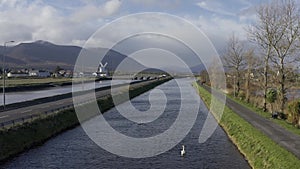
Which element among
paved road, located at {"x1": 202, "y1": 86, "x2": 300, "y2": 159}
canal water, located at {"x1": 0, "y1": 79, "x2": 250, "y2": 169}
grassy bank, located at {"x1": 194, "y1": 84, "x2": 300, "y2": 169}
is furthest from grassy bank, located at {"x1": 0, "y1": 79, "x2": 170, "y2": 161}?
paved road, located at {"x1": 202, "y1": 86, "x2": 300, "y2": 159}

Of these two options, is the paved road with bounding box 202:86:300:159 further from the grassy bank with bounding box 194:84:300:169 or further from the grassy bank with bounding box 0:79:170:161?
the grassy bank with bounding box 0:79:170:161

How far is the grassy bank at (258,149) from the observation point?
18.7m

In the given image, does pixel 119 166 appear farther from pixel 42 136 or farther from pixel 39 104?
pixel 39 104

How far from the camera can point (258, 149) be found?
76.4ft

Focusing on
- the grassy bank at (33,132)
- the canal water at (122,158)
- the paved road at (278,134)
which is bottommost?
the canal water at (122,158)

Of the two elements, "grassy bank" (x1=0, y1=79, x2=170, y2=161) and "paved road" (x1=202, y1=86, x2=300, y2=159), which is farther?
"grassy bank" (x1=0, y1=79, x2=170, y2=161)

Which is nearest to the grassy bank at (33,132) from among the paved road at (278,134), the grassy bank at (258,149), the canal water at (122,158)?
the canal water at (122,158)

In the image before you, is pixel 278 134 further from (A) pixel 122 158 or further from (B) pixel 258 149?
(A) pixel 122 158

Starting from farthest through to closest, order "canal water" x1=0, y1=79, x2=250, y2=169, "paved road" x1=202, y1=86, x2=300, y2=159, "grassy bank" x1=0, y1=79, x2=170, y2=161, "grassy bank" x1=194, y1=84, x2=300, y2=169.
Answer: "grassy bank" x1=0, y1=79, x2=170, y2=161
"canal water" x1=0, y1=79, x2=250, y2=169
"paved road" x1=202, y1=86, x2=300, y2=159
"grassy bank" x1=194, y1=84, x2=300, y2=169

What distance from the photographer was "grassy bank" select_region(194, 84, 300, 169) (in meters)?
18.7

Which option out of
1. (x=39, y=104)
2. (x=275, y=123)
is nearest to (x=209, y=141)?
(x=275, y=123)

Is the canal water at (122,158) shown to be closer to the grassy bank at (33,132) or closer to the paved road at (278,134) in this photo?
the grassy bank at (33,132)

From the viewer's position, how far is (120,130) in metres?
38.3

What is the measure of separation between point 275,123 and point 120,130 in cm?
1520
